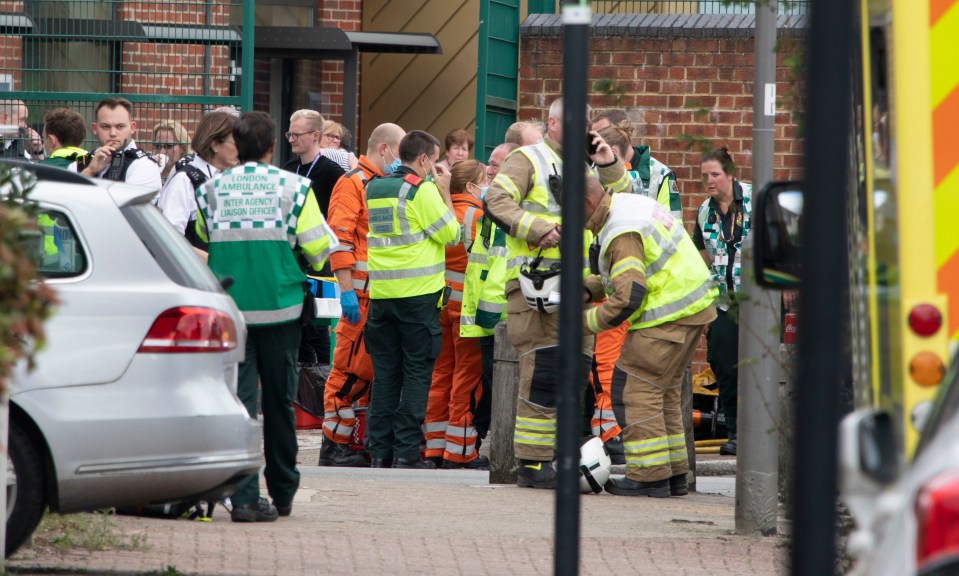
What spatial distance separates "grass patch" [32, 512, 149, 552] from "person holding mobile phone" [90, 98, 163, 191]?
2211 millimetres

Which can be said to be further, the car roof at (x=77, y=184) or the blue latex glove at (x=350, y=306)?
the blue latex glove at (x=350, y=306)

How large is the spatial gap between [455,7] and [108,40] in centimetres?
611

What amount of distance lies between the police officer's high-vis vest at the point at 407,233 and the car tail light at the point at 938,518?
23.7 ft

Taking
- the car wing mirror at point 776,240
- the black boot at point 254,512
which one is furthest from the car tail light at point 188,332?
the car wing mirror at point 776,240

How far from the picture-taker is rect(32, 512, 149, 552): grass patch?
665 cm

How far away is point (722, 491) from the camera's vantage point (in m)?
9.43

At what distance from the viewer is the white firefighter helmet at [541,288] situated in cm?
846

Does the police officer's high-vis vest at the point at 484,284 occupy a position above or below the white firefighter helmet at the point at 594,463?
above

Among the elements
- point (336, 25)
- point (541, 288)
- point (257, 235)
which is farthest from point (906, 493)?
point (336, 25)

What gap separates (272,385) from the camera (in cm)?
733

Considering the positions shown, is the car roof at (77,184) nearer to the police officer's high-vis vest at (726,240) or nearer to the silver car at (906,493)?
the silver car at (906,493)

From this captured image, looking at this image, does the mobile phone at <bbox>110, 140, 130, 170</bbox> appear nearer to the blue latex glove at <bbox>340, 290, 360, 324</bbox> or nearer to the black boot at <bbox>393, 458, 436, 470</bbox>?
the blue latex glove at <bbox>340, 290, 360, 324</bbox>

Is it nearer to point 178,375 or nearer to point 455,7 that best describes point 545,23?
point 455,7

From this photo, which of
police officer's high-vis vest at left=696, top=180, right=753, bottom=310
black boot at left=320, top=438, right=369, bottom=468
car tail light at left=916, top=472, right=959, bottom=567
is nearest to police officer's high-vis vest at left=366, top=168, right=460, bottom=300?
black boot at left=320, top=438, right=369, bottom=468
